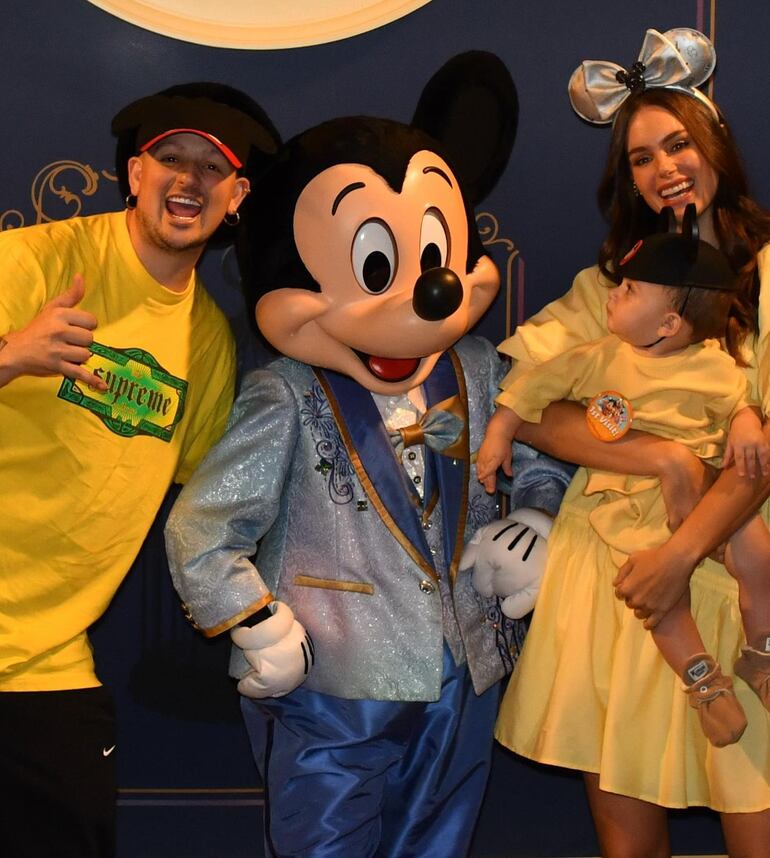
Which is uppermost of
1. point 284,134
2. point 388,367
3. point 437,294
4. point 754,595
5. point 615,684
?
Result: point 284,134

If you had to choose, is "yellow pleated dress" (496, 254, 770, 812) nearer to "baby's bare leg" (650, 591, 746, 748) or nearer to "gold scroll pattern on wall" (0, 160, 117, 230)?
"baby's bare leg" (650, 591, 746, 748)

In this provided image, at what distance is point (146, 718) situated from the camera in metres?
2.72

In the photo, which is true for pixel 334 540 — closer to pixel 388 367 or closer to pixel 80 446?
pixel 388 367

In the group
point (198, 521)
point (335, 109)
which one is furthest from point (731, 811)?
point (335, 109)

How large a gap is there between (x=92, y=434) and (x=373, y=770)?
76 centimetres

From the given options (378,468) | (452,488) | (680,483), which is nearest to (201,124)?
(378,468)

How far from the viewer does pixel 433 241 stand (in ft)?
7.08

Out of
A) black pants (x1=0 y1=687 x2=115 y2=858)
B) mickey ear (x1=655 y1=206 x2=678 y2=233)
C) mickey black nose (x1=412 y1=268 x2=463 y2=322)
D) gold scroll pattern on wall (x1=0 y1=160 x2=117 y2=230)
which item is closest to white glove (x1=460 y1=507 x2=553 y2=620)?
mickey black nose (x1=412 y1=268 x2=463 y2=322)

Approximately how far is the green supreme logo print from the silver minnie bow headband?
3.14ft

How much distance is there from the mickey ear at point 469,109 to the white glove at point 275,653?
0.85 m

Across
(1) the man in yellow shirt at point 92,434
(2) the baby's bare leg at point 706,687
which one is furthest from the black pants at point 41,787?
(2) the baby's bare leg at point 706,687

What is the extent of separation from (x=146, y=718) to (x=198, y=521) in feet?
2.58

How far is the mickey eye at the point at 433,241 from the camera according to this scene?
2.15m

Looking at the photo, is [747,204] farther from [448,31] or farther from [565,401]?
[448,31]
